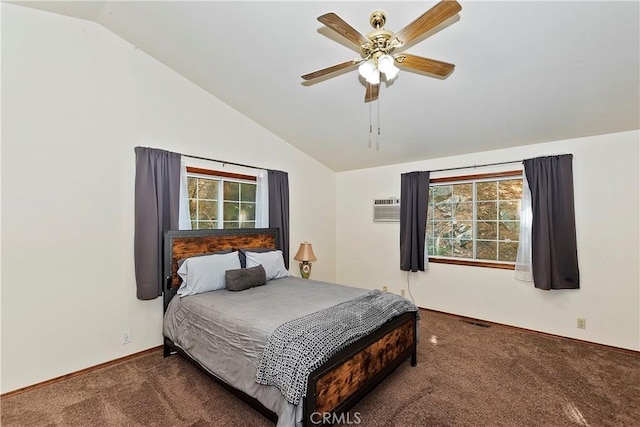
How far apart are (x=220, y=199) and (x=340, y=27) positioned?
2.71 meters

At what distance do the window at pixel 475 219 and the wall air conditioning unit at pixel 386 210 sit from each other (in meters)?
0.49

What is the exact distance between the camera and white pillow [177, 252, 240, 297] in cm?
294

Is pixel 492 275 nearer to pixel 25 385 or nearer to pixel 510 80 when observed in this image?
pixel 510 80

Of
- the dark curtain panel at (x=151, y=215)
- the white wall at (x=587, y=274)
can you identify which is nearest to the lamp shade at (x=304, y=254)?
the white wall at (x=587, y=274)

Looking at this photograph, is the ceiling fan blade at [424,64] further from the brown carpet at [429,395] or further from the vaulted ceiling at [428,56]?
the brown carpet at [429,395]

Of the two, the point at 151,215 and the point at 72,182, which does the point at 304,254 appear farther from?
the point at 72,182

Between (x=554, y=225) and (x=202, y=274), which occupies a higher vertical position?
(x=554, y=225)

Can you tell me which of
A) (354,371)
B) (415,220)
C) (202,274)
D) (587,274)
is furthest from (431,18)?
(587,274)

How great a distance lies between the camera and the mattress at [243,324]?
1.97 metres

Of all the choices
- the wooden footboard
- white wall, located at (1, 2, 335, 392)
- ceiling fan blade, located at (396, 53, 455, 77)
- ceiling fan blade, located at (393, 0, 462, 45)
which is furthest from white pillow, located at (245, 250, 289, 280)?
ceiling fan blade, located at (393, 0, 462, 45)

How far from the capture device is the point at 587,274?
3.27m

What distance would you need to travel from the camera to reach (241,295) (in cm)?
281

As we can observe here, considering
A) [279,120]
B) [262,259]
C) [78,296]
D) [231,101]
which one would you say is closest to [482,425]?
[262,259]

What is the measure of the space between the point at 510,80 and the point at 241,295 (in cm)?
310
